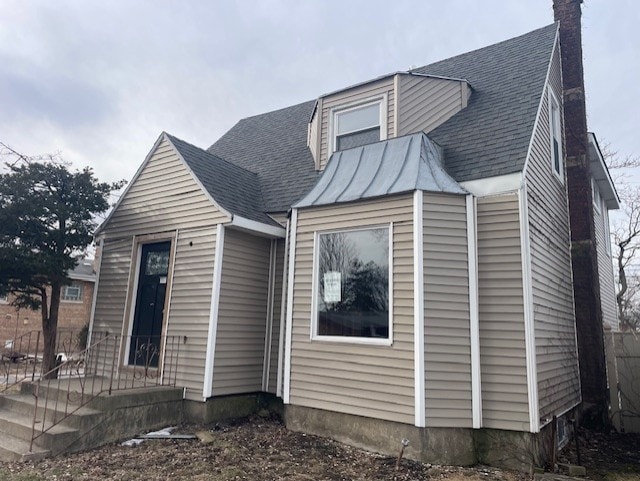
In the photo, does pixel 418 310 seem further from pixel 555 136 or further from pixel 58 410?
pixel 555 136

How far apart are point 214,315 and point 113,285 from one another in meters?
2.90

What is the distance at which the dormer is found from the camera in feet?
24.6

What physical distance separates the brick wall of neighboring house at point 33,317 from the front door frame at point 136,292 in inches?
387

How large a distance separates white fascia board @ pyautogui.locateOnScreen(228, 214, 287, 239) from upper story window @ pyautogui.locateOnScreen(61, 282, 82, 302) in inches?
665

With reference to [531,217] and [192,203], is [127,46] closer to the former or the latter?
[192,203]

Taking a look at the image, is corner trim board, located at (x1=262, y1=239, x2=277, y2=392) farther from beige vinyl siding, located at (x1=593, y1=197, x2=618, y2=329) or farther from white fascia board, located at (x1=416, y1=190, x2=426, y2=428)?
beige vinyl siding, located at (x1=593, y1=197, x2=618, y2=329)

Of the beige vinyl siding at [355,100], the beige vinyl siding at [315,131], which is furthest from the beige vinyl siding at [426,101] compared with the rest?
the beige vinyl siding at [315,131]

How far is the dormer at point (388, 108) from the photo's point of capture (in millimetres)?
7496

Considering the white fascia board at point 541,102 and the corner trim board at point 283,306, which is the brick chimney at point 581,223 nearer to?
the white fascia board at point 541,102

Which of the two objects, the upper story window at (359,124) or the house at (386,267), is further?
the upper story window at (359,124)

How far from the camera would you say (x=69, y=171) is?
8.06 metres

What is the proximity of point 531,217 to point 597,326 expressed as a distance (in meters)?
3.36

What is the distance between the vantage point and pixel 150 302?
25.3 feet

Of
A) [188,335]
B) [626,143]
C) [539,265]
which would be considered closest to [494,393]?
[539,265]
